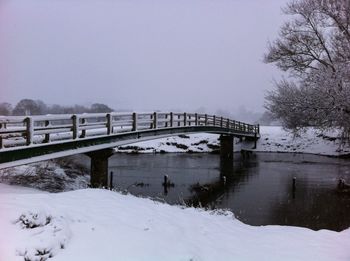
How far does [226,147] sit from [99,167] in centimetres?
2275

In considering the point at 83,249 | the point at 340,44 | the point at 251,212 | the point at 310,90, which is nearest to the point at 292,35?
the point at 340,44

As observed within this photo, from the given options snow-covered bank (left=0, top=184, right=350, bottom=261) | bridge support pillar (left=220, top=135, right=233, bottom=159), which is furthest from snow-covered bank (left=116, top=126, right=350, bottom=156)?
snow-covered bank (left=0, top=184, right=350, bottom=261)

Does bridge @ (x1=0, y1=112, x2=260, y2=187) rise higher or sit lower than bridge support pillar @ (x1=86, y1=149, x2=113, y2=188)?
higher

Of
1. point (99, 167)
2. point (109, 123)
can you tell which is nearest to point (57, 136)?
point (109, 123)

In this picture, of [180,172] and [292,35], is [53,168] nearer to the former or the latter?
[180,172]

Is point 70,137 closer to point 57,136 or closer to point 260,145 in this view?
point 57,136

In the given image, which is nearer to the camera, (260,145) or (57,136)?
(57,136)

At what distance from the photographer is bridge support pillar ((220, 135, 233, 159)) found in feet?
128

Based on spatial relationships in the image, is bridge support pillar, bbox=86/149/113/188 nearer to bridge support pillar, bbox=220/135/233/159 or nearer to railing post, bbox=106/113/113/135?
railing post, bbox=106/113/113/135

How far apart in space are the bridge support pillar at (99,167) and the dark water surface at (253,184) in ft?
9.74

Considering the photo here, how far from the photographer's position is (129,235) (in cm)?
729

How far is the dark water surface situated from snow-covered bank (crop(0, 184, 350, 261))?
6.76m

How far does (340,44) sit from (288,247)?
810 inches

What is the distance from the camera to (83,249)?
646 centimetres
